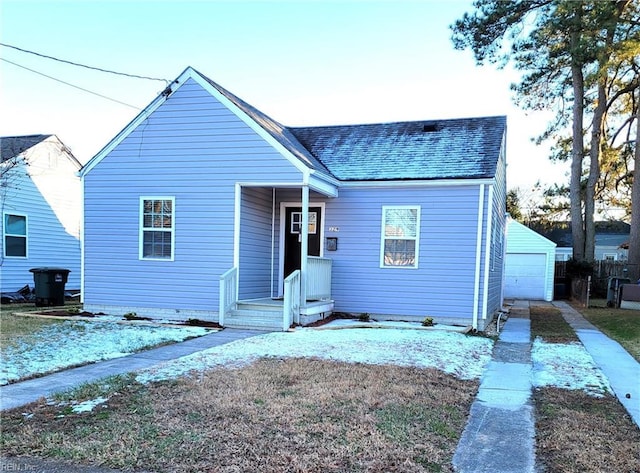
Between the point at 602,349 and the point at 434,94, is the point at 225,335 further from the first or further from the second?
the point at 434,94

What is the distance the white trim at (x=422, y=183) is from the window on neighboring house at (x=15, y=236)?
10718mm

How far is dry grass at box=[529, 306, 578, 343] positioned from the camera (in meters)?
9.27

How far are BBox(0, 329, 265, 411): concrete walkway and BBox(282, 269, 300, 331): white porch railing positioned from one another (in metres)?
1.29

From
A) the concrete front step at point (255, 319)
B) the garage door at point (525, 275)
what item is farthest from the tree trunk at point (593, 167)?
the concrete front step at point (255, 319)

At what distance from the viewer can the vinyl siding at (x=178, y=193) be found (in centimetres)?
996

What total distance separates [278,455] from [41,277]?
1152cm

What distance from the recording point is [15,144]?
15047mm

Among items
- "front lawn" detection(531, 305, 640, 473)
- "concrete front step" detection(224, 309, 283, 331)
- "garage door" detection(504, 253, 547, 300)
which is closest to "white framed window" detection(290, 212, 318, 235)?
"concrete front step" detection(224, 309, 283, 331)

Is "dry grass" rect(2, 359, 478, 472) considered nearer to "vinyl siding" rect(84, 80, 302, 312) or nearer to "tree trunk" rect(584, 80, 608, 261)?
"vinyl siding" rect(84, 80, 302, 312)

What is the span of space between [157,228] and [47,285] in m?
4.30

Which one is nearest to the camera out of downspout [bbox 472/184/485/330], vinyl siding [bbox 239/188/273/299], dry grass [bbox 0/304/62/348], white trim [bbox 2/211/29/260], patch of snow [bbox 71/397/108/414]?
patch of snow [bbox 71/397/108/414]

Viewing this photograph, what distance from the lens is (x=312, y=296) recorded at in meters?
9.75

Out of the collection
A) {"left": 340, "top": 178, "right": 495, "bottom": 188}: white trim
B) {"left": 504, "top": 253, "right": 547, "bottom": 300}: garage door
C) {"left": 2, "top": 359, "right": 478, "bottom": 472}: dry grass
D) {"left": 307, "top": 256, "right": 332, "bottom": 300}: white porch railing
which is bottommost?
{"left": 504, "top": 253, "right": 547, "bottom": 300}: garage door

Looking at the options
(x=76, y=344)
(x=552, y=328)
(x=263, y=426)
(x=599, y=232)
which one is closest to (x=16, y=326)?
(x=76, y=344)
